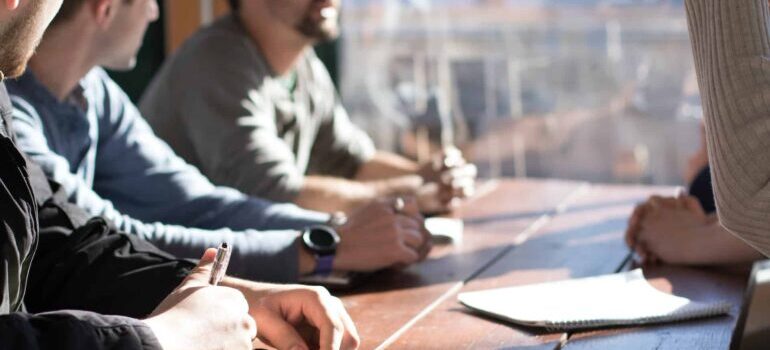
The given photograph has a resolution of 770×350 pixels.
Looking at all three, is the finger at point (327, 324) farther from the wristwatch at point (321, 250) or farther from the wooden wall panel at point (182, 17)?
the wooden wall panel at point (182, 17)

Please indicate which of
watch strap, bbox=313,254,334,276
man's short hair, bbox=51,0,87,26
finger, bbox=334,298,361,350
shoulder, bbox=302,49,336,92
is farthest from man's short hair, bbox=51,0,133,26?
shoulder, bbox=302,49,336,92

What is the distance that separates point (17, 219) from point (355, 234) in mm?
663

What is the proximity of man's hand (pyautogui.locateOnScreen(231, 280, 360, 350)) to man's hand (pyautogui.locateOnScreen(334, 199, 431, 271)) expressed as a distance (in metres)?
0.46

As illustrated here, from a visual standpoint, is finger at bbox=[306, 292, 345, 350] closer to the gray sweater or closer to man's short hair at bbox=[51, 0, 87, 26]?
man's short hair at bbox=[51, 0, 87, 26]

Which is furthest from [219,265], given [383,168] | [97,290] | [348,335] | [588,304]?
[383,168]

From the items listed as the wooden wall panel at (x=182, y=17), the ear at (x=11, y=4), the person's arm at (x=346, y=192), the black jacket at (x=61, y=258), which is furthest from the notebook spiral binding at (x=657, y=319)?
the wooden wall panel at (x=182, y=17)

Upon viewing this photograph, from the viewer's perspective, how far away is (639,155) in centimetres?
425

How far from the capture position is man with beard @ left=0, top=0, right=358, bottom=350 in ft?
3.31

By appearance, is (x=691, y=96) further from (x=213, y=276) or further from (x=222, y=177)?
(x=213, y=276)

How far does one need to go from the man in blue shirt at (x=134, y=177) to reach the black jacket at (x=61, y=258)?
0.20 meters

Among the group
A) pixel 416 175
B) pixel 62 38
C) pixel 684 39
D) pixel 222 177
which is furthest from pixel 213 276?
pixel 684 39

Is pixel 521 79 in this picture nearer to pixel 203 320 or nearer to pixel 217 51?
pixel 217 51

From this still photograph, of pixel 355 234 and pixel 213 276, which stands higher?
pixel 213 276

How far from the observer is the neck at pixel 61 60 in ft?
6.05
